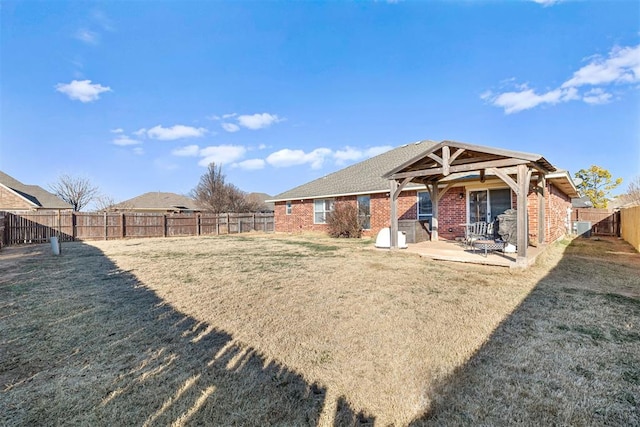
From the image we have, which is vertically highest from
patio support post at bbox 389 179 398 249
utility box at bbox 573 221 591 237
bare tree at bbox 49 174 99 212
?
bare tree at bbox 49 174 99 212

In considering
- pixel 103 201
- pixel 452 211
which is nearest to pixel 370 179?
pixel 452 211

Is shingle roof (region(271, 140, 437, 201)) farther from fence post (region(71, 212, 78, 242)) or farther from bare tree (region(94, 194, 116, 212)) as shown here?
bare tree (region(94, 194, 116, 212))

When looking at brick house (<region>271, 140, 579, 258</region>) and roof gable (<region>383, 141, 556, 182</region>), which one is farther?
brick house (<region>271, 140, 579, 258</region>)

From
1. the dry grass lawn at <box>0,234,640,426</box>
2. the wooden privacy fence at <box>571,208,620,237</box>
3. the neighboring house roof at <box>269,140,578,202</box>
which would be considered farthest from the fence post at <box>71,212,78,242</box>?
the wooden privacy fence at <box>571,208,620,237</box>

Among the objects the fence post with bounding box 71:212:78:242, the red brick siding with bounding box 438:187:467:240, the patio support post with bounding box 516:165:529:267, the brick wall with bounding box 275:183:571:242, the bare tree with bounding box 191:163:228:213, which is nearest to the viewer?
the patio support post with bounding box 516:165:529:267

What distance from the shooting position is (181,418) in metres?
1.95

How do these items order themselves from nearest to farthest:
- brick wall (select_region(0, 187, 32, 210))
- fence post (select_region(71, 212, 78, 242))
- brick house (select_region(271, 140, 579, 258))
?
brick house (select_region(271, 140, 579, 258))
fence post (select_region(71, 212, 78, 242))
brick wall (select_region(0, 187, 32, 210))

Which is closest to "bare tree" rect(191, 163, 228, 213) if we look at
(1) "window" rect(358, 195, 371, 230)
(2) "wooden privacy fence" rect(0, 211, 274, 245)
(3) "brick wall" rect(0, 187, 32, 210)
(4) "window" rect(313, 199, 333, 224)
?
(2) "wooden privacy fence" rect(0, 211, 274, 245)

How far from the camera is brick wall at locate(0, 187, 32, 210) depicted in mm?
21484

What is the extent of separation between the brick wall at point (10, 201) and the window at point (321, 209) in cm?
2320

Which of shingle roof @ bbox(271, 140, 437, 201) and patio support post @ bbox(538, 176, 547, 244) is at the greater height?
shingle roof @ bbox(271, 140, 437, 201)

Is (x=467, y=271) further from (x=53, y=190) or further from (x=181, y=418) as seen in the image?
(x=53, y=190)

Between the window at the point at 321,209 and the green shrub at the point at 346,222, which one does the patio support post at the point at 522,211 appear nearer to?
the green shrub at the point at 346,222

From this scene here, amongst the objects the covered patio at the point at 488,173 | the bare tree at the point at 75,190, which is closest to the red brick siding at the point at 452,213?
the covered patio at the point at 488,173
